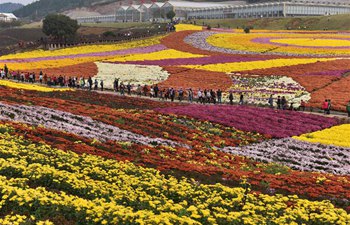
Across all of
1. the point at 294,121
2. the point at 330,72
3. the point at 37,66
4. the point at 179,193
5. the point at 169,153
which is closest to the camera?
the point at 179,193

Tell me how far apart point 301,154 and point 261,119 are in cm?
934

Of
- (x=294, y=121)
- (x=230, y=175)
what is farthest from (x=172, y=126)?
(x=230, y=175)

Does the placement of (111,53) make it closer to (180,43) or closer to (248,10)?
(180,43)

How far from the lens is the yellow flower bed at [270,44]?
8375 cm

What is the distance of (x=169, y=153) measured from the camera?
83.0 feet

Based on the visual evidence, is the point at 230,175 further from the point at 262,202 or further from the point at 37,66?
the point at 37,66

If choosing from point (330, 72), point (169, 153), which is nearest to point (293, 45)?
point (330, 72)

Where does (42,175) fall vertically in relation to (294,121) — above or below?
above

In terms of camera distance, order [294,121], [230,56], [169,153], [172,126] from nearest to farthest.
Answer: [169,153]
[172,126]
[294,121]
[230,56]

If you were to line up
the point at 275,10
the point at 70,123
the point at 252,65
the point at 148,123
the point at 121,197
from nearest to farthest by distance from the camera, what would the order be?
the point at 121,197 < the point at 70,123 < the point at 148,123 < the point at 252,65 < the point at 275,10

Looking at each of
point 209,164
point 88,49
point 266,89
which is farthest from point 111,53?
point 209,164

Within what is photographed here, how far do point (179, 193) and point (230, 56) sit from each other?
215ft

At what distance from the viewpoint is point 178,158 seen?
2417cm

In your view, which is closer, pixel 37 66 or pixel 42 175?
pixel 42 175
